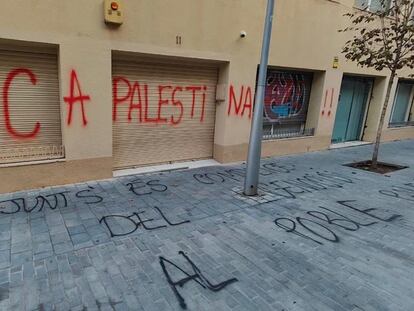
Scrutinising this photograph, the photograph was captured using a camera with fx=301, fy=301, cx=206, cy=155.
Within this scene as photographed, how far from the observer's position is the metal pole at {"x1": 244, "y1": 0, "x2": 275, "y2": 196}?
4695mm

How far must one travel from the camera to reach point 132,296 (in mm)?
2676

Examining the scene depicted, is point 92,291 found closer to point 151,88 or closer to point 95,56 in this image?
point 95,56

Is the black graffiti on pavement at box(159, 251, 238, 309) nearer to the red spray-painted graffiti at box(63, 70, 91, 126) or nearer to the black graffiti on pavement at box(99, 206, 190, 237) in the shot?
the black graffiti on pavement at box(99, 206, 190, 237)

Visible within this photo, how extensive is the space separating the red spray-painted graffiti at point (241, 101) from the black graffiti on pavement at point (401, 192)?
339cm

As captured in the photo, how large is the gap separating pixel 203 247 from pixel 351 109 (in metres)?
9.17

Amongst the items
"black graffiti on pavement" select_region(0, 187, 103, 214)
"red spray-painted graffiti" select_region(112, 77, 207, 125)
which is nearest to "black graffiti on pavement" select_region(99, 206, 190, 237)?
"black graffiti on pavement" select_region(0, 187, 103, 214)

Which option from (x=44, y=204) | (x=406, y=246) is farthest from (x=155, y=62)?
(x=406, y=246)

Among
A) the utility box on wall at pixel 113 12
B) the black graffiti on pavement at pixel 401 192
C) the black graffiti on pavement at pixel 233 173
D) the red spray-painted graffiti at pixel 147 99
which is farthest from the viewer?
the black graffiti on pavement at pixel 233 173

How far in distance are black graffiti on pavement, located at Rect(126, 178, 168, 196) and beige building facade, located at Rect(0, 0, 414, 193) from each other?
0.65m

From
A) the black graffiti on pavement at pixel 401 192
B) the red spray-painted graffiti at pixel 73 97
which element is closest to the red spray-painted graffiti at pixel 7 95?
the red spray-painted graffiti at pixel 73 97

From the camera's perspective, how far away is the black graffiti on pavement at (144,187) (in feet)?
17.1

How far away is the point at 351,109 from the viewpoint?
10633 mm

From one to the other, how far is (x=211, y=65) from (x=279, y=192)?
3.29 metres

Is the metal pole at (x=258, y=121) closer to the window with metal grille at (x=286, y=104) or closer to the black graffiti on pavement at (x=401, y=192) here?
the black graffiti on pavement at (x=401, y=192)
